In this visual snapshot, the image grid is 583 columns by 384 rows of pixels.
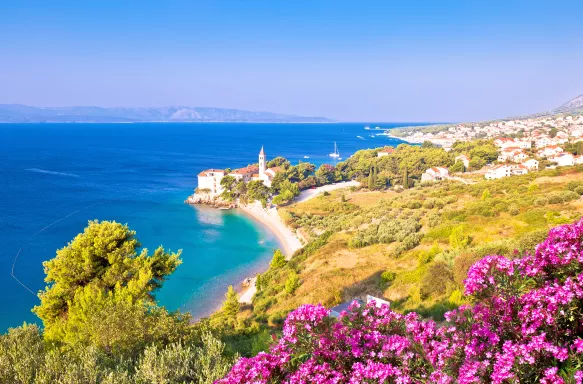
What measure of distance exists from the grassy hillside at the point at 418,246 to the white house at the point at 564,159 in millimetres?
17144

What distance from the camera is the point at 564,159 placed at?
169 feet

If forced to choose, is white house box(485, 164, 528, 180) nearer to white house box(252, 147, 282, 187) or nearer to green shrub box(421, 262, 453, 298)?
white house box(252, 147, 282, 187)

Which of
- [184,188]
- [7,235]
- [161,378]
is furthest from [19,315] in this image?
[184,188]

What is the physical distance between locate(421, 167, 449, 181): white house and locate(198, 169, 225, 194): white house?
3059cm

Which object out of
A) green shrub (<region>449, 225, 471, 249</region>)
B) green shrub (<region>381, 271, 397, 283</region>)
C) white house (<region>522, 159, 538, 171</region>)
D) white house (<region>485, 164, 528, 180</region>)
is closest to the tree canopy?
green shrub (<region>381, 271, 397, 283</region>)

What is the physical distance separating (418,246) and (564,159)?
139 feet

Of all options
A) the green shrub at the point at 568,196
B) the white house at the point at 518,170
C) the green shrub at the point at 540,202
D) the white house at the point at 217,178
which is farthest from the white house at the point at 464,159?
the green shrub at the point at 540,202

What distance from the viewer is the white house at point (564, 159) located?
50812 millimetres

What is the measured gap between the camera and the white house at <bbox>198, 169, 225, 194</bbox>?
5500 cm

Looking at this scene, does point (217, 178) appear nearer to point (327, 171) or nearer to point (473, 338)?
point (327, 171)

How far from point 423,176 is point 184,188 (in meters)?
38.1

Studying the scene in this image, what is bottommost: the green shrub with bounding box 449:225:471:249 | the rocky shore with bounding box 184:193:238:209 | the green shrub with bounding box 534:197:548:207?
the rocky shore with bounding box 184:193:238:209

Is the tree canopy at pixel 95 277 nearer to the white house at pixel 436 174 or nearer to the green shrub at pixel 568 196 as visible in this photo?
the green shrub at pixel 568 196

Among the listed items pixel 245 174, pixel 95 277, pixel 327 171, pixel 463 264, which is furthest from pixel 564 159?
pixel 95 277
